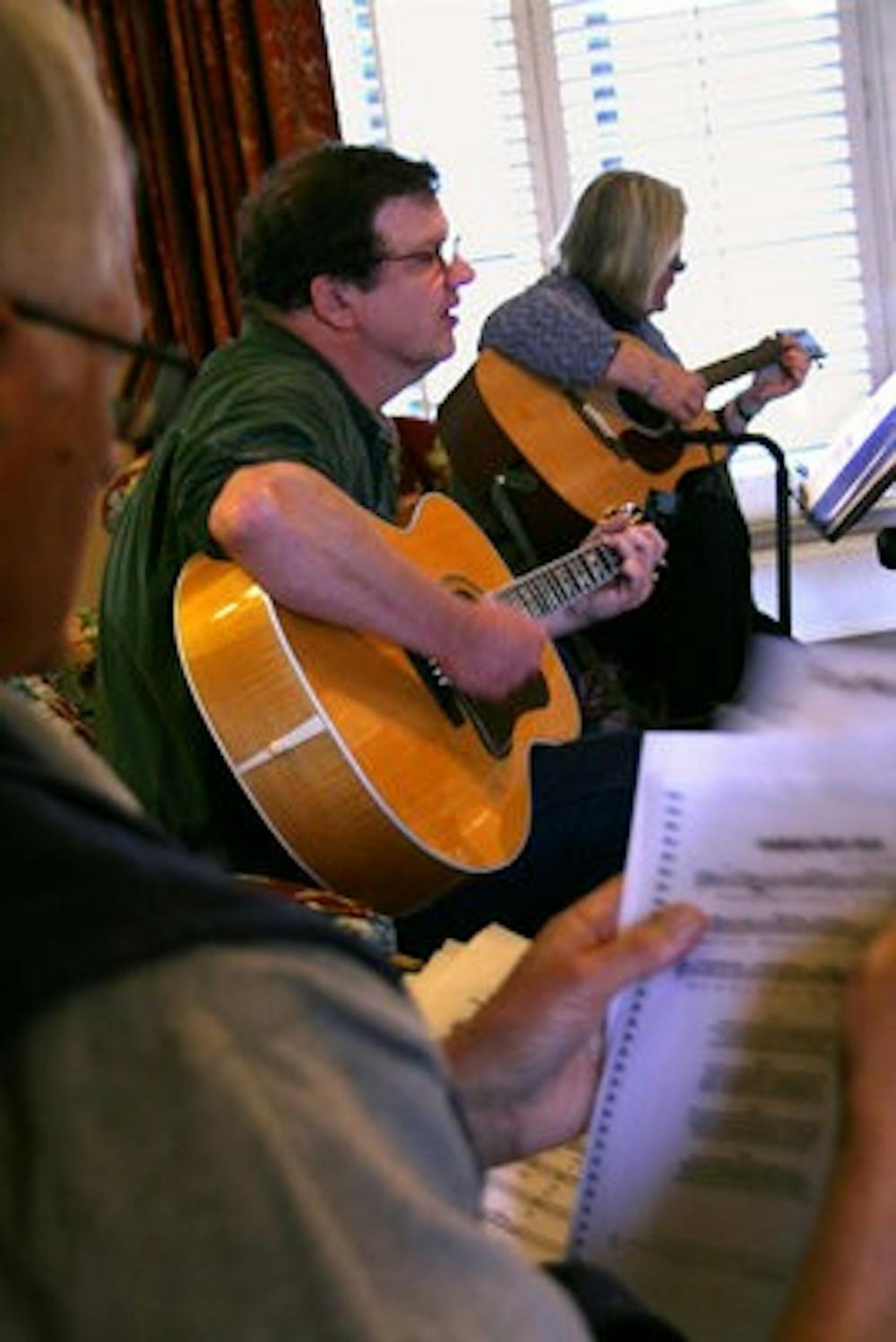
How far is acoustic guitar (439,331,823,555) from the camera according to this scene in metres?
2.35

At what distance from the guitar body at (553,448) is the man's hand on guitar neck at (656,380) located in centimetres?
4

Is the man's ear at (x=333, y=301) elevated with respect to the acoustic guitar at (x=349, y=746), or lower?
elevated

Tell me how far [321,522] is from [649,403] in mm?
1204

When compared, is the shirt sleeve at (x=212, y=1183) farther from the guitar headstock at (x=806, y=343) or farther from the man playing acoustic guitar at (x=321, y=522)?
the guitar headstock at (x=806, y=343)

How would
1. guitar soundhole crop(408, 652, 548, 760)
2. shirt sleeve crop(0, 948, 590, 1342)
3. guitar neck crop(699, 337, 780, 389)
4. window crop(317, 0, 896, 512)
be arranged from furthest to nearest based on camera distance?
window crop(317, 0, 896, 512)
guitar neck crop(699, 337, 780, 389)
guitar soundhole crop(408, 652, 548, 760)
shirt sleeve crop(0, 948, 590, 1342)

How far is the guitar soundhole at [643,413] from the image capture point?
2.49 metres

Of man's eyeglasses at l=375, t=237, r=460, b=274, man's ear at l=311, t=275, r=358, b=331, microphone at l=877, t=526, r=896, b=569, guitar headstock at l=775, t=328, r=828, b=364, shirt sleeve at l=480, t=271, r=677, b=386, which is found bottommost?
microphone at l=877, t=526, r=896, b=569

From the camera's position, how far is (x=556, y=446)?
2.40 metres

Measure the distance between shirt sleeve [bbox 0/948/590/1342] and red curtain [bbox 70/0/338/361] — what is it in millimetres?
2514

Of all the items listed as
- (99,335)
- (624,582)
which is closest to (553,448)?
(624,582)

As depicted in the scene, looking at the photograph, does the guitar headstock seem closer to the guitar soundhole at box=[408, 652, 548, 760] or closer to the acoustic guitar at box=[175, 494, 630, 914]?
the guitar soundhole at box=[408, 652, 548, 760]

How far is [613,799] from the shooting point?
161cm

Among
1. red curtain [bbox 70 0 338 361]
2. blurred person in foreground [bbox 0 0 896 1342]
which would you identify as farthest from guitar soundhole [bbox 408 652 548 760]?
red curtain [bbox 70 0 338 361]

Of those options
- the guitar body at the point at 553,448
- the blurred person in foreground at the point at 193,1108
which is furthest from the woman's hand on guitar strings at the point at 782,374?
the blurred person in foreground at the point at 193,1108
